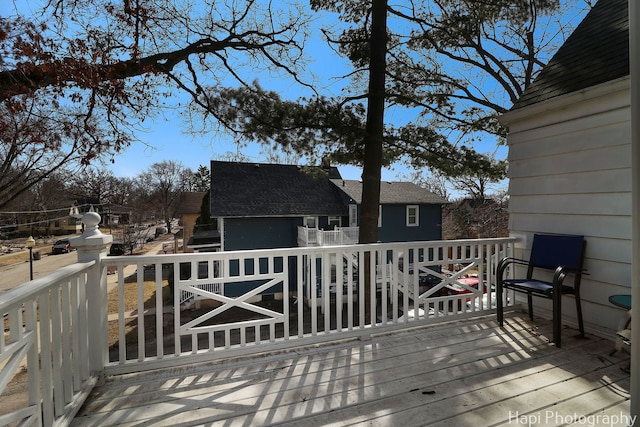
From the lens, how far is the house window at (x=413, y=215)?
1528 cm

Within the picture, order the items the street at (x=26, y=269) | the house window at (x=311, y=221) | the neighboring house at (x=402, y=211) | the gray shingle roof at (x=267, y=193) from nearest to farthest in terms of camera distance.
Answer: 1. the gray shingle roof at (x=267, y=193)
2. the house window at (x=311, y=221)
3. the neighboring house at (x=402, y=211)
4. the street at (x=26, y=269)

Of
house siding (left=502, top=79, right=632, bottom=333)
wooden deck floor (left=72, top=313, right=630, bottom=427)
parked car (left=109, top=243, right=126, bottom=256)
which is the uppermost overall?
house siding (left=502, top=79, right=632, bottom=333)

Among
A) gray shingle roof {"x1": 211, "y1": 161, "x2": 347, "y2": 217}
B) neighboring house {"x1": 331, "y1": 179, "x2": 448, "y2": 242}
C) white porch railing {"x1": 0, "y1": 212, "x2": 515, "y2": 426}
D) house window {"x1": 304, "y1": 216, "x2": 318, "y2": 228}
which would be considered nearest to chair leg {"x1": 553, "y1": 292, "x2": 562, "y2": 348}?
white porch railing {"x1": 0, "y1": 212, "x2": 515, "y2": 426}

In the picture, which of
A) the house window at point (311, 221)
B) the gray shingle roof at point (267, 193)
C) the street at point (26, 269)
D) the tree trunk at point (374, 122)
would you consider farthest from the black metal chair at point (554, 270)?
the street at point (26, 269)

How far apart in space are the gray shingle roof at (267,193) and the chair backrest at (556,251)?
9990 mm

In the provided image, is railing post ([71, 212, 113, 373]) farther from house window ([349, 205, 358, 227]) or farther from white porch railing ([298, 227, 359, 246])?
house window ([349, 205, 358, 227])

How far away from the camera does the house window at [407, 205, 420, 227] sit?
15281 mm

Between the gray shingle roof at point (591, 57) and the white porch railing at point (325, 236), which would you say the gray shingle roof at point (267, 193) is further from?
the gray shingle roof at point (591, 57)

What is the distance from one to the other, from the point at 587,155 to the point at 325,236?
388 inches

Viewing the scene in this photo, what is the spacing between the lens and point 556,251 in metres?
2.97

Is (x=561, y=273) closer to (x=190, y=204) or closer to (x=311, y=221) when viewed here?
(x=311, y=221)

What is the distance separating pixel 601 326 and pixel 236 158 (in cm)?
521

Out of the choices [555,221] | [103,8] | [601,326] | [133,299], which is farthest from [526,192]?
[133,299]

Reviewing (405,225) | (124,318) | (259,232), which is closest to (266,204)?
(259,232)
